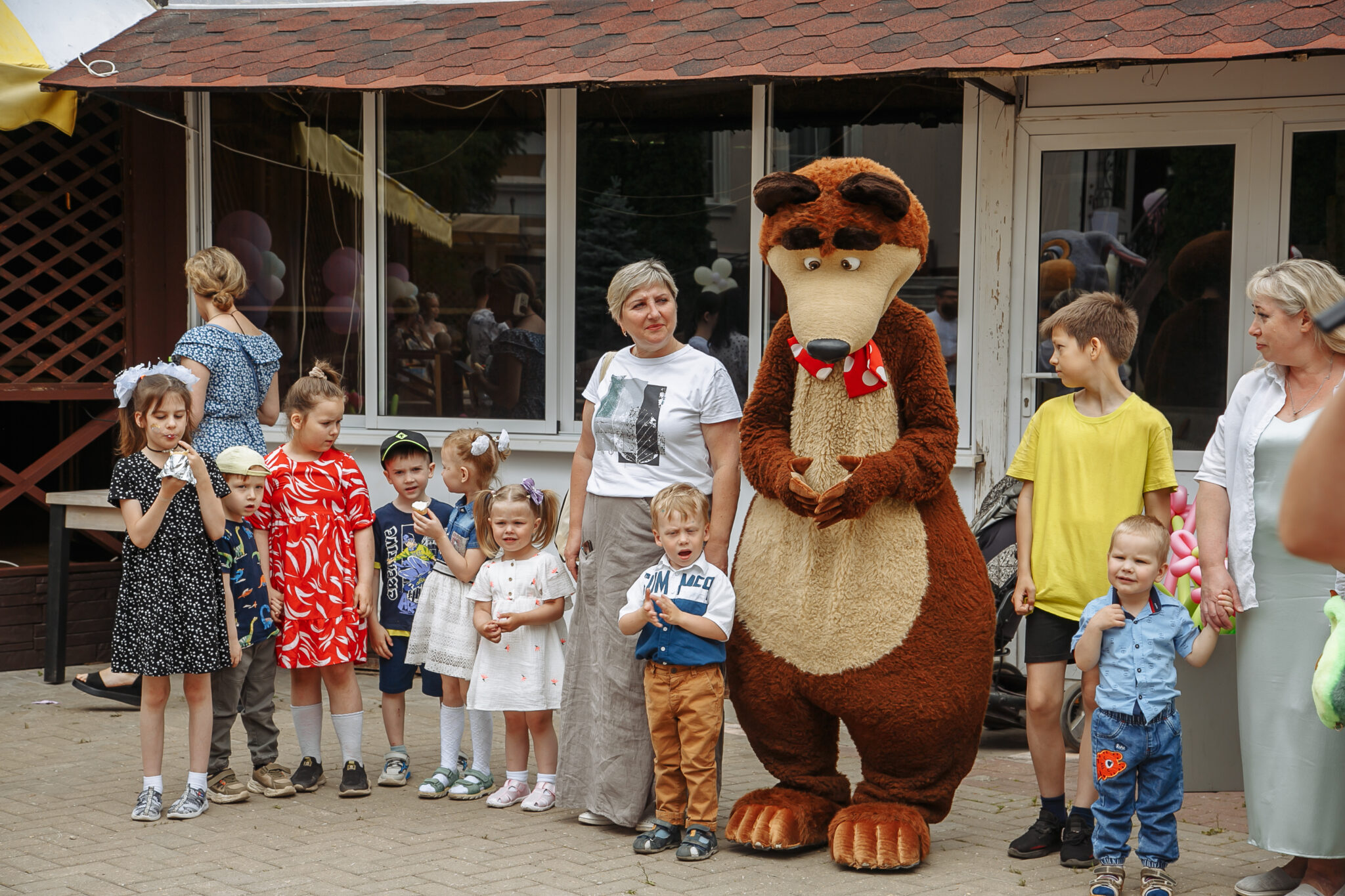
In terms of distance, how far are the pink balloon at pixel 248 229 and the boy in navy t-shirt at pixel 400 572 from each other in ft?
A: 10.2

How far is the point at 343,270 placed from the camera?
7871mm

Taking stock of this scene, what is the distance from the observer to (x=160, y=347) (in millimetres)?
Answer: 7996

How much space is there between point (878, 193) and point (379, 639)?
2566 millimetres

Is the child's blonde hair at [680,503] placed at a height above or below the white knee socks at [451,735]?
above

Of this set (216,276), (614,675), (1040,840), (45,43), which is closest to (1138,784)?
(1040,840)

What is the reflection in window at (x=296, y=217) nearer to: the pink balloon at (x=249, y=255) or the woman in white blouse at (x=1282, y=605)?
the pink balloon at (x=249, y=255)

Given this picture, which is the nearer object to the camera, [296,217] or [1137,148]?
[1137,148]

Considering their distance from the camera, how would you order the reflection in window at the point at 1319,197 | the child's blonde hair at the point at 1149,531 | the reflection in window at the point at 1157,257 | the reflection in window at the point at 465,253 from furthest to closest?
the reflection in window at the point at 465,253 → the reflection in window at the point at 1157,257 → the reflection in window at the point at 1319,197 → the child's blonde hair at the point at 1149,531

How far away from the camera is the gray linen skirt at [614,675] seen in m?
4.57

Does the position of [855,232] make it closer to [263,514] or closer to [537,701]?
[537,701]

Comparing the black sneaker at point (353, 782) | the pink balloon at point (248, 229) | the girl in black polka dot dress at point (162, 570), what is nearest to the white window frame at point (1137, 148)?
the black sneaker at point (353, 782)

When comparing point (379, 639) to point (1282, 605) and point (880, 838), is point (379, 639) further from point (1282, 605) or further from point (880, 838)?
point (1282, 605)

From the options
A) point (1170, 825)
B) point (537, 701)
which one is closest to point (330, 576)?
point (537, 701)

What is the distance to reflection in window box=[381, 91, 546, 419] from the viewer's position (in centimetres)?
750
